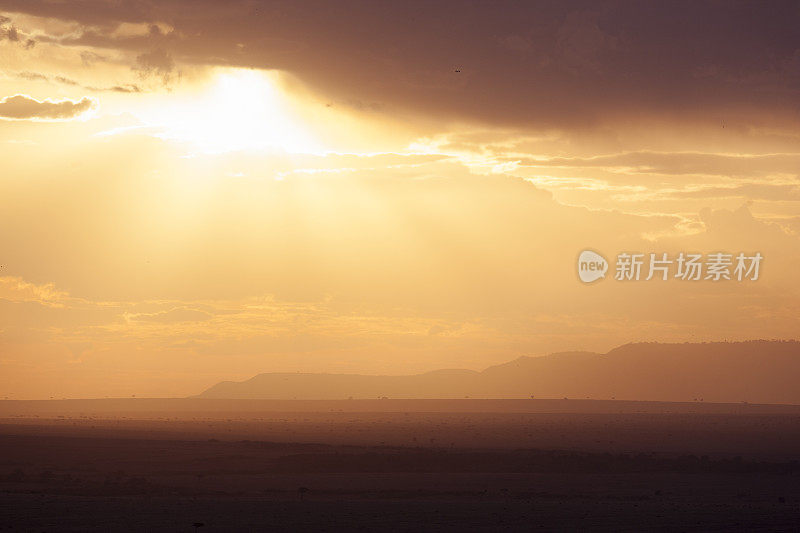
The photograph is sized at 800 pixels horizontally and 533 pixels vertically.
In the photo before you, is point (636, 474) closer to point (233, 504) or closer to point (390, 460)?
point (390, 460)

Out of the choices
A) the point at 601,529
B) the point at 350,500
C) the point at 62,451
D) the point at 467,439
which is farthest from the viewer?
the point at 467,439

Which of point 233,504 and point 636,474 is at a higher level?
point 636,474

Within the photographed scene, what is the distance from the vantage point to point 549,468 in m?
62.8

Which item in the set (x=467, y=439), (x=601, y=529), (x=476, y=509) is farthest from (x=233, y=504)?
(x=467, y=439)

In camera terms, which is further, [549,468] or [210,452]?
[210,452]

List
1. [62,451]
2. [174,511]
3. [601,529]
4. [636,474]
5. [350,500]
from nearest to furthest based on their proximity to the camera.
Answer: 1. [601,529]
2. [174,511]
3. [350,500]
4. [636,474]
5. [62,451]

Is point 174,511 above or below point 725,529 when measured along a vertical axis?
below

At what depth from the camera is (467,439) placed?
97.9 m

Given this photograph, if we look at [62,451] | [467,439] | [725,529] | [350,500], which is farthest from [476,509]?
[467,439]

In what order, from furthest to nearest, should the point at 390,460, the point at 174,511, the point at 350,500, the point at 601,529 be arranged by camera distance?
the point at 390,460, the point at 350,500, the point at 174,511, the point at 601,529

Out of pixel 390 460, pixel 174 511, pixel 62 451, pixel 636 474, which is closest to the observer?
pixel 174 511

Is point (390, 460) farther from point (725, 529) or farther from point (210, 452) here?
point (725, 529)

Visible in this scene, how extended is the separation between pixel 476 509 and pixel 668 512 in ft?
26.9

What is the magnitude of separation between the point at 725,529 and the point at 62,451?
167ft
